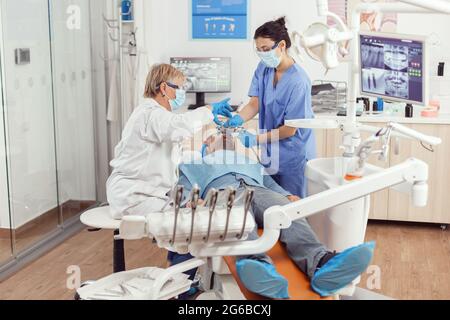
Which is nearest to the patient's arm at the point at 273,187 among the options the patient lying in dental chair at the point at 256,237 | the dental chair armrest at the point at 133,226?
the patient lying in dental chair at the point at 256,237

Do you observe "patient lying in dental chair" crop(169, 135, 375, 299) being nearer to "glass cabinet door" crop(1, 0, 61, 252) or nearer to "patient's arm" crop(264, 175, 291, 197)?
"patient's arm" crop(264, 175, 291, 197)

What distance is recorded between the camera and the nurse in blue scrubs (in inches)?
122

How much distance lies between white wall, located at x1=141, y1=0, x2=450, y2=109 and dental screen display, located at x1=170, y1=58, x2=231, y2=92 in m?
0.10

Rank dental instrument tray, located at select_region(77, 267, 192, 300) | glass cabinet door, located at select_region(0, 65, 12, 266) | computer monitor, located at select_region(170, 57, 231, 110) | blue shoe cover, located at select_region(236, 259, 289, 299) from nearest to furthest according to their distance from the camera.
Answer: blue shoe cover, located at select_region(236, 259, 289, 299) < dental instrument tray, located at select_region(77, 267, 192, 300) < glass cabinet door, located at select_region(0, 65, 12, 266) < computer monitor, located at select_region(170, 57, 231, 110)

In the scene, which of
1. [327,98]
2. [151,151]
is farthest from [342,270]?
[327,98]

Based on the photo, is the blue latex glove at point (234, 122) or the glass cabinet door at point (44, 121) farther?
the glass cabinet door at point (44, 121)

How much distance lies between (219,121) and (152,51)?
1.83 m

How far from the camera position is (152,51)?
453 cm

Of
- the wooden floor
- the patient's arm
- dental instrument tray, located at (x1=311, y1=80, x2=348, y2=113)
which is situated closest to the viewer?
the patient's arm

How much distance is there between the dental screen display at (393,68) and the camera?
2.30 m

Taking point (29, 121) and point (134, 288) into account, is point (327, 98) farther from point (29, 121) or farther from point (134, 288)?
point (134, 288)

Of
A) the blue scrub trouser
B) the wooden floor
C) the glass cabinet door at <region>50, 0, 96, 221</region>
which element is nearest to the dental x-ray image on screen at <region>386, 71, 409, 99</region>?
the blue scrub trouser

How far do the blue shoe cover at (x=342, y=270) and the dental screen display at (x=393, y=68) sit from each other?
2.07 ft

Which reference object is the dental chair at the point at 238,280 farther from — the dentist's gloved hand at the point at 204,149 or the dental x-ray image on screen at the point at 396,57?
the dental x-ray image on screen at the point at 396,57
